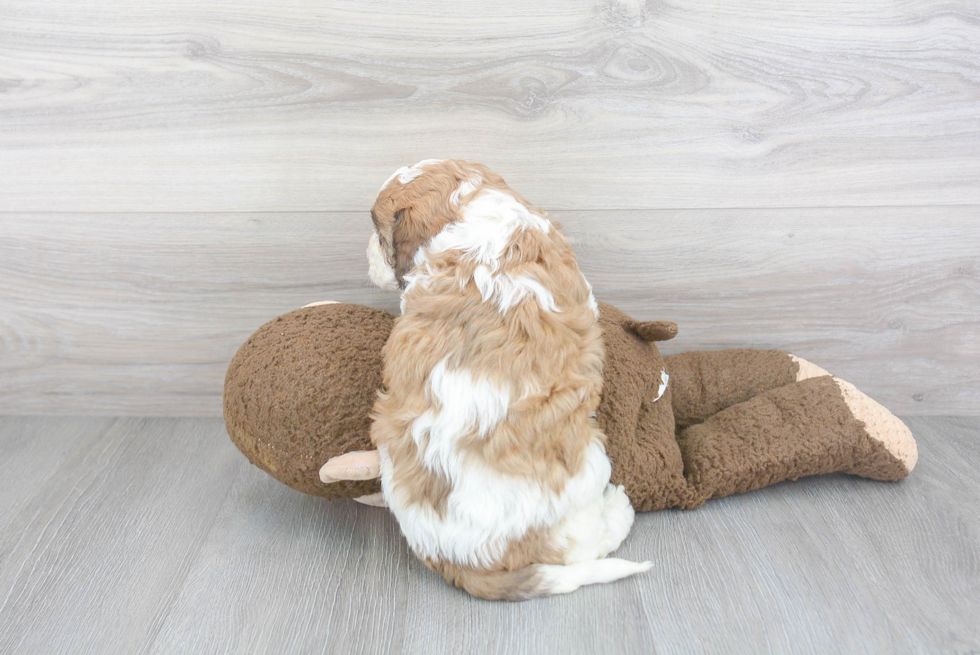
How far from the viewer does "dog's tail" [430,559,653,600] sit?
1152 millimetres

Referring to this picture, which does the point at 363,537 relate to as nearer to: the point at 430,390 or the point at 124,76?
the point at 430,390

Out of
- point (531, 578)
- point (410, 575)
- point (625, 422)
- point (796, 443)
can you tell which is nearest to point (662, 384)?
point (625, 422)

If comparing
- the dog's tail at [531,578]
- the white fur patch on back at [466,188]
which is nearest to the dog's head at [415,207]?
the white fur patch on back at [466,188]

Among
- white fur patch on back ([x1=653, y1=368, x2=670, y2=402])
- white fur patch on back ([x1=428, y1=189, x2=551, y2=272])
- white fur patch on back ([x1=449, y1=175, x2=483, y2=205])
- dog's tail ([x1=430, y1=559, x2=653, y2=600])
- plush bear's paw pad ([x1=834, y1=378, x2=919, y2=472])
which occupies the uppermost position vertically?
white fur patch on back ([x1=449, y1=175, x2=483, y2=205])

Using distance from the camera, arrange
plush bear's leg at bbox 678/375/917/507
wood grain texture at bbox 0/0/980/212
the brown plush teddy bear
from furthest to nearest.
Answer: wood grain texture at bbox 0/0/980/212 → plush bear's leg at bbox 678/375/917/507 → the brown plush teddy bear

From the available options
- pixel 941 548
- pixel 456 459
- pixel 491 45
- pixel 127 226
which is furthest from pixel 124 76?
pixel 941 548

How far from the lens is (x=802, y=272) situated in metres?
Result: 1.68

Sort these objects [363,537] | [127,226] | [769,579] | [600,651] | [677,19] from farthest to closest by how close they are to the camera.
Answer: [127,226], [677,19], [363,537], [769,579], [600,651]

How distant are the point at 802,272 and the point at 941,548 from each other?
2.24 feet

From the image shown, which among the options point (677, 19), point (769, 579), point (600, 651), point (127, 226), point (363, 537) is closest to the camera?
point (600, 651)

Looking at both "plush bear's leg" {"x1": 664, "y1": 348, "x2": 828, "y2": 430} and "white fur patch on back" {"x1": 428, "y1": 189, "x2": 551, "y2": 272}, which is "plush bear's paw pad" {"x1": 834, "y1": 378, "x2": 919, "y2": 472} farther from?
"white fur patch on back" {"x1": 428, "y1": 189, "x2": 551, "y2": 272}

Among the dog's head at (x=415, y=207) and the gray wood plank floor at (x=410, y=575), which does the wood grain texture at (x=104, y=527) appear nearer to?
the gray wood plank floor at (x=410, y=575)

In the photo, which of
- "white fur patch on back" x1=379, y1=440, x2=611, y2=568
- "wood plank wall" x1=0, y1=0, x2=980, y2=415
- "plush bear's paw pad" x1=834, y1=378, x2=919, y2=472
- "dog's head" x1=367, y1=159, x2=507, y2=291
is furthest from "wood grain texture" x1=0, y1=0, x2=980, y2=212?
"white fur patch on back" x1=379, y1=440, x2=611, y2=568

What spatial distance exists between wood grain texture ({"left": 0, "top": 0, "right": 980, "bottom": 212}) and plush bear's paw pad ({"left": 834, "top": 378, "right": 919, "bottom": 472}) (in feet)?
1.59
